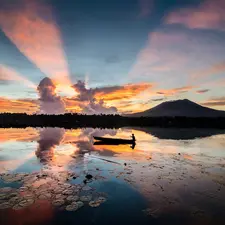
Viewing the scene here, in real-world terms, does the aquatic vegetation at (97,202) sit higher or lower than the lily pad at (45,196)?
lower

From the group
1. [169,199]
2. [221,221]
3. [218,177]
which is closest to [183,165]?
[218,177]

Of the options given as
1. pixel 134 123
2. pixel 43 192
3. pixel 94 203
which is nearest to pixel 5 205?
pixel 43 192

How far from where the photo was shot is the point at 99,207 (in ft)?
45.8

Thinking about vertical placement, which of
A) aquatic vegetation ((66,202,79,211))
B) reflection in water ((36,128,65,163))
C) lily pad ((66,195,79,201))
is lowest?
aquatic vegetation ((66,202,79,211))

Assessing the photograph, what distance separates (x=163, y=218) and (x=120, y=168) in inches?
458

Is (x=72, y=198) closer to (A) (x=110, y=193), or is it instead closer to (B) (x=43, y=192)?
(B) (x=43, y=192)

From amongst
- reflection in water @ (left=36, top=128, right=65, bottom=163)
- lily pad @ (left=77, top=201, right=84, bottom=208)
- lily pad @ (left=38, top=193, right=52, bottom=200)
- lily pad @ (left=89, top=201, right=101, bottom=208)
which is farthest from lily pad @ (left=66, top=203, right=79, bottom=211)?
reflection in water @ (left=36, top=128, right=65, bottom=163)

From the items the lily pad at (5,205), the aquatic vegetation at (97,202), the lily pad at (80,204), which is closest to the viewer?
the lily pad at (5,205)

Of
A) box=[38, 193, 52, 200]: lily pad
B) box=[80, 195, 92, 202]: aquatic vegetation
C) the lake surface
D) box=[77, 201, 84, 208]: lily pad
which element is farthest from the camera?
box=[38, 193, 52, 200]: lily pad

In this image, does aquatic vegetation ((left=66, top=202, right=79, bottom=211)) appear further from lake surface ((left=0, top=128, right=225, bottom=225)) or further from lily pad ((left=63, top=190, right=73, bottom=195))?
lily pad ((left=63, top=190, right=73, bottom=195))

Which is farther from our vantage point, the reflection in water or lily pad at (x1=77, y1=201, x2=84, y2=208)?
the reflection in water

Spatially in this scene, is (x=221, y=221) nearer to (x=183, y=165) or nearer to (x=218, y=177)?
(x=218, y=177)

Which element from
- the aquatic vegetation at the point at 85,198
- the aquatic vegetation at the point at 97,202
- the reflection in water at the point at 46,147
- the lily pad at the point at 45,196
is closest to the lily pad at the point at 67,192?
the lily pad at the point at 45,196

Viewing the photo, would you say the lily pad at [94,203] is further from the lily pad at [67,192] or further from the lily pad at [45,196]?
the lily pad at [45,196]
